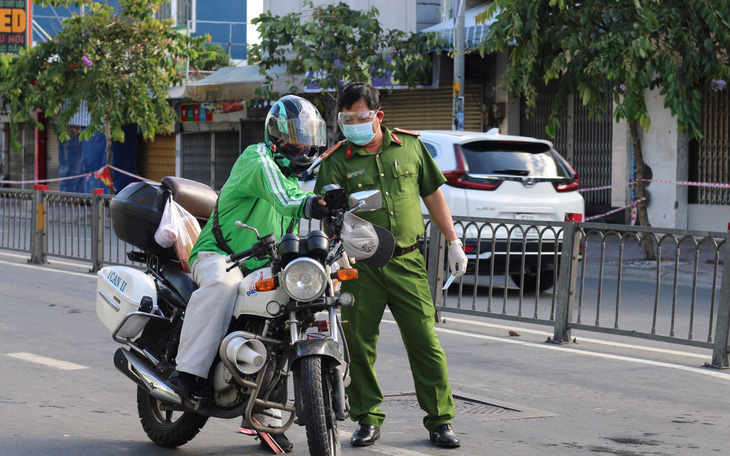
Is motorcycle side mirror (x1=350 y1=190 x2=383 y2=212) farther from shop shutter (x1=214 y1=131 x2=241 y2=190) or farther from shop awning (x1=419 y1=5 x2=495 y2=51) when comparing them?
shop shutter (x1=214 y1=131 x2=241 y2=190)

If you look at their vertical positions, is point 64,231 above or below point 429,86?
below

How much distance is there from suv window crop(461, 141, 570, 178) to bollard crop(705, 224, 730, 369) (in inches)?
168

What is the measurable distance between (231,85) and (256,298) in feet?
66.9

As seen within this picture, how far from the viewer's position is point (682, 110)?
13539 millimetres

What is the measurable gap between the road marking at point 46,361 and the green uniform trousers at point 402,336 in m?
2.79

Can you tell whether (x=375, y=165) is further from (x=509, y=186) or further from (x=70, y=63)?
(x=70, y=63)

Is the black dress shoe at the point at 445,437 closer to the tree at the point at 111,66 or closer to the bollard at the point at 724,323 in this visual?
the bollard at the point at 724,323

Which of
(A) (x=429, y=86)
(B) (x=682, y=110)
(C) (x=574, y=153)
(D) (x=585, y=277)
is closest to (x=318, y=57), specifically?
(A) (x=429, y=86)

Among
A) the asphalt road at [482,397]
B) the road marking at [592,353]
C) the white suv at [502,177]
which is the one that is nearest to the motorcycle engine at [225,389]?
the asphalt road at [482,397]

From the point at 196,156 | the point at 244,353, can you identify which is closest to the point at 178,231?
the point at 244,353

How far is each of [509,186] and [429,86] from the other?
1003 cm

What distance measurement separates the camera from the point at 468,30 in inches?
765

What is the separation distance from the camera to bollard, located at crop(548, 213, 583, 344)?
9.00 m

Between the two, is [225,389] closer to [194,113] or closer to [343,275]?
[343,275]
